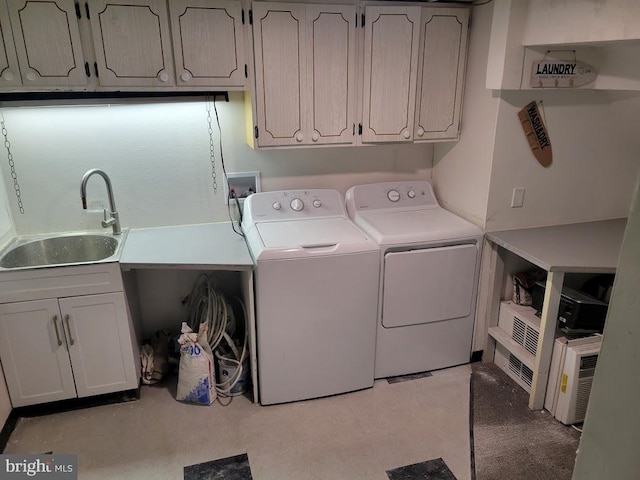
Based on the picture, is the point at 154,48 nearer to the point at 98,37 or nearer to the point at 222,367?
the point at 98,37

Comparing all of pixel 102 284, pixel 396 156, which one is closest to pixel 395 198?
pixel 396 156

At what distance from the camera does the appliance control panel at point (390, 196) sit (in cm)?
295

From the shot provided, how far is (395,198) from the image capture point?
3.00m

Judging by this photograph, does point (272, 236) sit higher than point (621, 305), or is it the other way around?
point (621, 305)

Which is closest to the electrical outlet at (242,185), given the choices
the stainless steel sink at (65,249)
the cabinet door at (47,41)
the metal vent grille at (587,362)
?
the stainless steel sink at (65,249)

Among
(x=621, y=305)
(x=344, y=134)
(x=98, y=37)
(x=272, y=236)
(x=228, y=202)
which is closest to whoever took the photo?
(x=621, y=305)

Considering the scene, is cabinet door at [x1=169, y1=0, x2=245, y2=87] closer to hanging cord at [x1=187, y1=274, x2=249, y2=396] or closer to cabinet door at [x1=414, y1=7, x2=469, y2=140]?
cabinet door at [x1=414, y1=7, x2=469, y2=140]

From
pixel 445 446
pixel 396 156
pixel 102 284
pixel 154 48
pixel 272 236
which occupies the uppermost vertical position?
pixel 154 48

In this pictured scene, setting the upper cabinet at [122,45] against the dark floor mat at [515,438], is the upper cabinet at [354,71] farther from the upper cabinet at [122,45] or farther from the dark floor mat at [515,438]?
the dark floor mat at [515,438]

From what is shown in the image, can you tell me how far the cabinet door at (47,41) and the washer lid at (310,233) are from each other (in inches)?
46.6

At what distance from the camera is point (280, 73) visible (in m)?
2.44

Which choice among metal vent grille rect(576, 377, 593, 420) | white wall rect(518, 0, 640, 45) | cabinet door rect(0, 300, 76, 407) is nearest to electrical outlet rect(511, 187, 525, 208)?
white wall rect(518, 0, 640, 45)

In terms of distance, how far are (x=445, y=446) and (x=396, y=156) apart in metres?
1.77

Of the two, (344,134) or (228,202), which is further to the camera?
(228,202)
